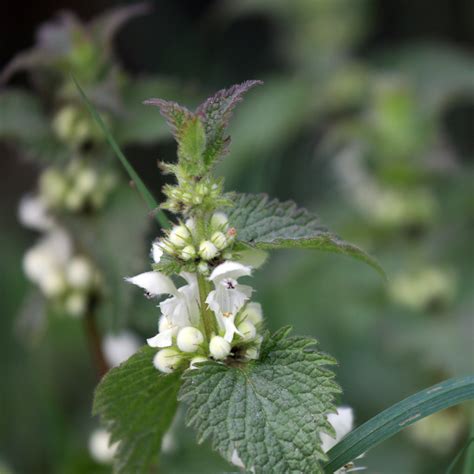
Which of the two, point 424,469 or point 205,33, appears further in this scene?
point 205,33

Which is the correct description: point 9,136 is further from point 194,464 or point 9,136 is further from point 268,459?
point 268,459

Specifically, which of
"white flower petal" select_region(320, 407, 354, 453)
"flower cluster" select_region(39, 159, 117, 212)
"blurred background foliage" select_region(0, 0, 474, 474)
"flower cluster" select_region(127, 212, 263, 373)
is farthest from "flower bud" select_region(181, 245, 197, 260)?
"flower cluster" select_region(39, 159, 117, 212)

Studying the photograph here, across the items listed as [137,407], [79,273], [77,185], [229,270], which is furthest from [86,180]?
[229,270]

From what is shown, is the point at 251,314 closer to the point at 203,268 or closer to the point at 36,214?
the point at 203,268

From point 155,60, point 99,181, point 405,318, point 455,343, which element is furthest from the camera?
point 155,60

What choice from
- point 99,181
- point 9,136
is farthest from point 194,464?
point 9,136

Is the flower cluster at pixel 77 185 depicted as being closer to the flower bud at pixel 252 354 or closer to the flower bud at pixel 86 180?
the flower bud at pixel 86 180
